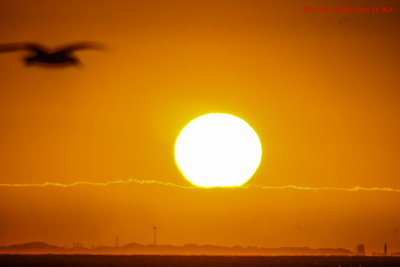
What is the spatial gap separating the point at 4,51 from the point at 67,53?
503 cm

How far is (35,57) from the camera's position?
58375 millimetres

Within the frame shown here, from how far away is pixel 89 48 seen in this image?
57844 millimetres

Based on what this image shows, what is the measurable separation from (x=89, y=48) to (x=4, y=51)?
524 cm

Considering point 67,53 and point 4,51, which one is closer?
point 4,51

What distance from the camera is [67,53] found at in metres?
59.7

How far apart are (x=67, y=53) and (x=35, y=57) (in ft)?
7.47

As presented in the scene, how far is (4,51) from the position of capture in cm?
5584
